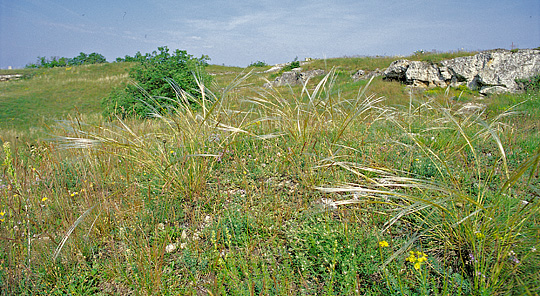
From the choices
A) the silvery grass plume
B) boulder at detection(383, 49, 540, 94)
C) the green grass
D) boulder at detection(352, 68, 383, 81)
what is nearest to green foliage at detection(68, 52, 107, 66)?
the green grass

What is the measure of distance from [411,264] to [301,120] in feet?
6.47

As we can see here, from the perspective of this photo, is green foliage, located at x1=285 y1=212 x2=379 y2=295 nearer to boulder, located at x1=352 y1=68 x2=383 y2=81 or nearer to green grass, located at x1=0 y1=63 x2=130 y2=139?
green grass, located at x1=0 y1=63 x2=130 y2=139

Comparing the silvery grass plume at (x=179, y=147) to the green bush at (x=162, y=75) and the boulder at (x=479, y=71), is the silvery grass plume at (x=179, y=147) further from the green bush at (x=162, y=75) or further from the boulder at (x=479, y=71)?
the boulder at (x=479, y=71)

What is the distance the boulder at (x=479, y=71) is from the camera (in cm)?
1059

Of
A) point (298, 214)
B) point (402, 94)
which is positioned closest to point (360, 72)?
point (402, 94)

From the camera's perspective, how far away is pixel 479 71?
11375mm

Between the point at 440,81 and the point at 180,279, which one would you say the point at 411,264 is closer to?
the point at 180,279

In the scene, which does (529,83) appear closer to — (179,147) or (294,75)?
(294,75)

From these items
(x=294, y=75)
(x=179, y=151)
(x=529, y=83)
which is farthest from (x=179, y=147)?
(x=294, y=75)

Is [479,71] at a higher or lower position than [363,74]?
lower

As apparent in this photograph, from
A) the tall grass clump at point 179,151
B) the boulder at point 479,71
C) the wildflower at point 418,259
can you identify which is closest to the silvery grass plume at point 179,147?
the tall grass clump at point 179,151

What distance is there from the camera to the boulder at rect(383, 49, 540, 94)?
10586 mm

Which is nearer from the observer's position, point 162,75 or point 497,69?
point 162,75

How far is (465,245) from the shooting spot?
1.65 m
